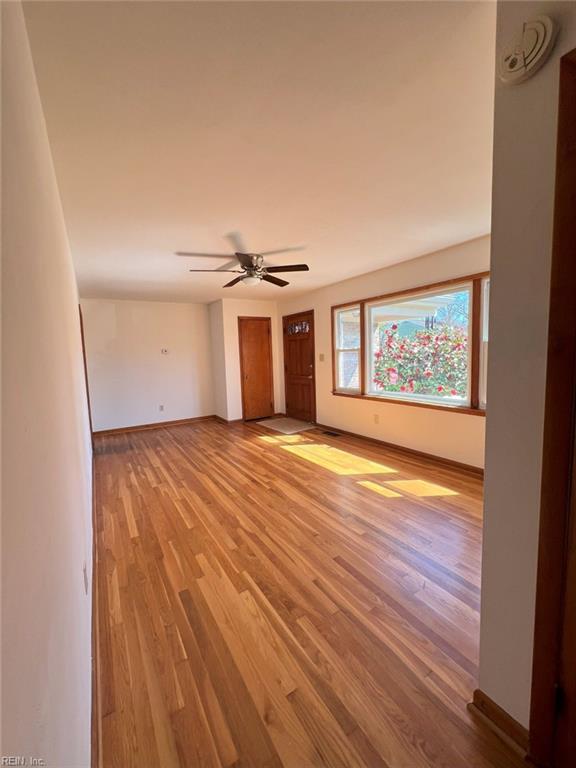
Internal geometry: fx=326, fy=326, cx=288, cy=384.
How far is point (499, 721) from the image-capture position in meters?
1.17

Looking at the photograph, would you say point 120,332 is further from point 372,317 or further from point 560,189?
point 560,189

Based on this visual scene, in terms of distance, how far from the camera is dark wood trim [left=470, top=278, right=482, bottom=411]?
3305 mm

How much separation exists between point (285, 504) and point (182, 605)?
4.05 feet

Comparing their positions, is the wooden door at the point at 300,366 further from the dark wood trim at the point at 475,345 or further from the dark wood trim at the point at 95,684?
the dark wood trim at the point at 95,684

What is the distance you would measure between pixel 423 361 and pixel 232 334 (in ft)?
11.2

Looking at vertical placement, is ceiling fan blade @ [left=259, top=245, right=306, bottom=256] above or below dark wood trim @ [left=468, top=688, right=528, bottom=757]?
above

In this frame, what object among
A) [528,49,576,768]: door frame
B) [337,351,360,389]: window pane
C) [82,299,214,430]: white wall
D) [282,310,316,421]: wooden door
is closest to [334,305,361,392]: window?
[337,351,360,389]: window pane

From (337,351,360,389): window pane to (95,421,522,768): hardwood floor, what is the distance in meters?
2.05

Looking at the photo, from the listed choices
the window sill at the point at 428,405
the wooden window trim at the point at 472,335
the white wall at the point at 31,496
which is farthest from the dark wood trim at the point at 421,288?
the white wall at the point at 31,496

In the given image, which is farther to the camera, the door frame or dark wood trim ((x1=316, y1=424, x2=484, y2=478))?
dark wood trim ((x1=316, y1=424, x2=484, y2=478))

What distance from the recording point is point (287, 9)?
1049 mm

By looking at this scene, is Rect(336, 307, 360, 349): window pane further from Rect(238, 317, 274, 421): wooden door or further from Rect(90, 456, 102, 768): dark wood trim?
Rect(90, 456, 102, 768): dark wood trim

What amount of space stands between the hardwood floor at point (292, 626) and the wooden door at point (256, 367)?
10.4 ft

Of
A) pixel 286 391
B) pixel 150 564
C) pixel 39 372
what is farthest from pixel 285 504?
pixel 286 391
